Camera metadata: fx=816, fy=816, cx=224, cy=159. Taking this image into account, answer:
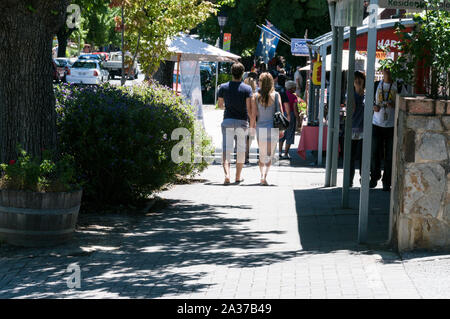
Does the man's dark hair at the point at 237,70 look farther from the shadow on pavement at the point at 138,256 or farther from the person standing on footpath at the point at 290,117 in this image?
the person standing on footpath at the point at 290,117

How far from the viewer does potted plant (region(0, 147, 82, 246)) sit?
775cm

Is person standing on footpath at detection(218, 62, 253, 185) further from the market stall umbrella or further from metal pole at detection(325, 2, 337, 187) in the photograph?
the market stall umbrella

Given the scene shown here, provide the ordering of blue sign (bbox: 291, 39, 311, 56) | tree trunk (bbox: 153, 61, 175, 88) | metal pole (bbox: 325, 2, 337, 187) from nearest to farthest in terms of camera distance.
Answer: metal pole (bbox: 325, 2, 337, 187) < tree trunk (bbox: 153, 61, 175, 88) < blue sign (bbox: 291, 39, 311, 56)

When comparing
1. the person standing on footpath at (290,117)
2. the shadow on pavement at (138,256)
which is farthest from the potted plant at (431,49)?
the person standing on footpath at (290,117)

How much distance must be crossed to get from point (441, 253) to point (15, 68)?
15.5 ft

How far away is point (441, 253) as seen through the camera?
7277mm

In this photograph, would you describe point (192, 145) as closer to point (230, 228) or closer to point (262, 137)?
point (262, 137)

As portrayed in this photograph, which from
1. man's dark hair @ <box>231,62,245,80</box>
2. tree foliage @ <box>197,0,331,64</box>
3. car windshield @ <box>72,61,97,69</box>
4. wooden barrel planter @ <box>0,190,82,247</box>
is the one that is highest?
tree foliage @ <box>197,0,331,64</box>

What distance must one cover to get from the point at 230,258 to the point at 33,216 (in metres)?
1.92

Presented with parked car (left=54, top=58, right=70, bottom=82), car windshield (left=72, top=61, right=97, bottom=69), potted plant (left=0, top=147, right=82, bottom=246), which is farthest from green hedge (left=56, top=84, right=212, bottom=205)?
parked car (left=54, top=58, right=70, bottom=82)

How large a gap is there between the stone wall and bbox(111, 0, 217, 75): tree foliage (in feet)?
29.3

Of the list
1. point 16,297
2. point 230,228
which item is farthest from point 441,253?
point 16,297
